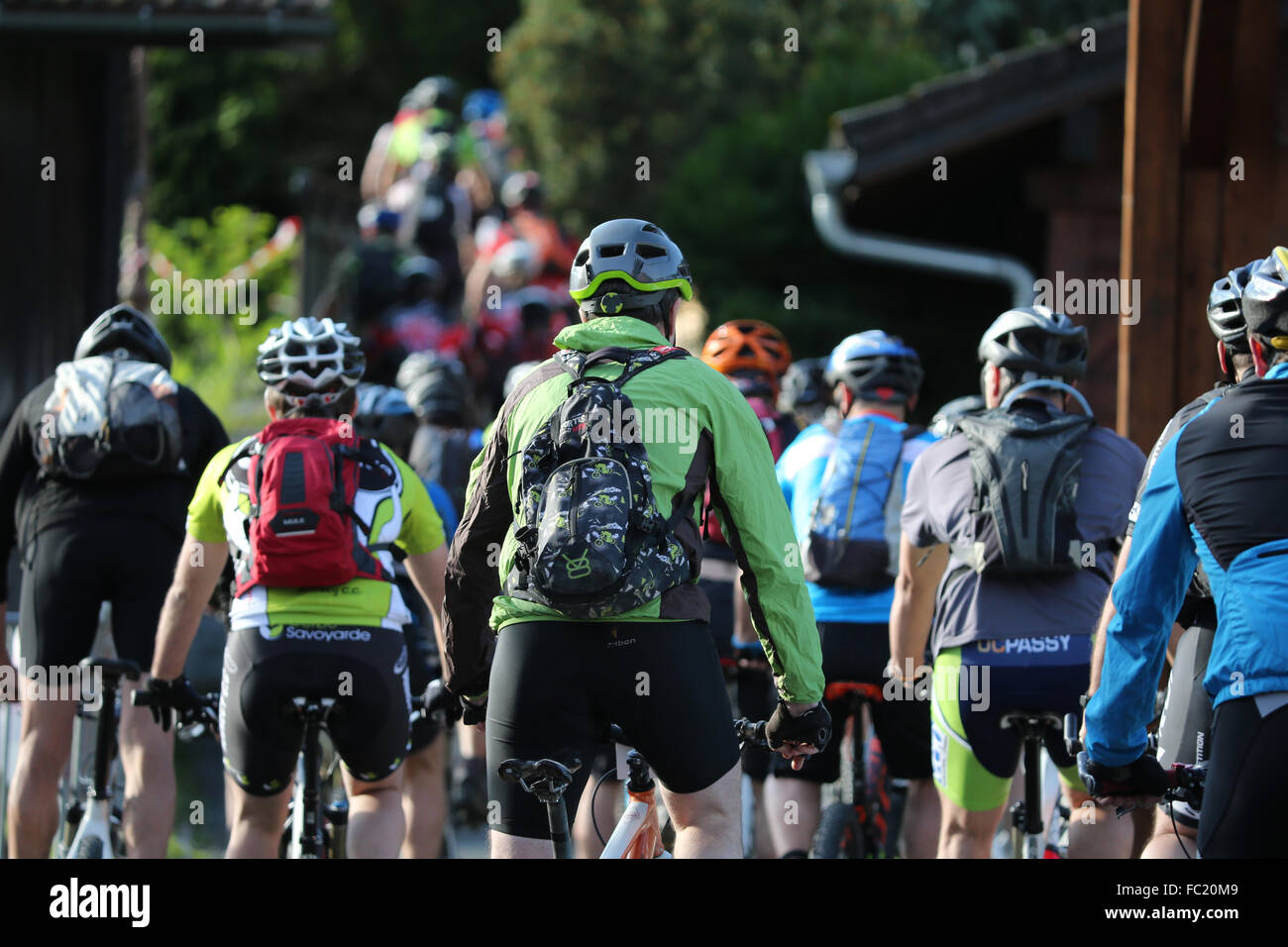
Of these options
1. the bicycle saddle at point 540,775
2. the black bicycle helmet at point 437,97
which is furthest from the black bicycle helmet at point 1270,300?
the black bicycle helmet at point 437,97

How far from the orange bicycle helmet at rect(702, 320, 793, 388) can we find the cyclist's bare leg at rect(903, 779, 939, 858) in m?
1.90

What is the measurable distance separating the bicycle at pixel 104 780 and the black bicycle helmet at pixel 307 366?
1335mm

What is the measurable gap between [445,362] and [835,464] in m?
2.69

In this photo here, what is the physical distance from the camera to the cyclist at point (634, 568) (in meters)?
4.11

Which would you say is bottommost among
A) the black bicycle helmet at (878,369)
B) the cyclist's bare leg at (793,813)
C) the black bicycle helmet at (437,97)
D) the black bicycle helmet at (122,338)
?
the cyclist's bare leg at (793,813)

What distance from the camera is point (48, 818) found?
6523 mm

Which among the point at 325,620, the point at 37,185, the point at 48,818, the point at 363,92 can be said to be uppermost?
the point at 363,92

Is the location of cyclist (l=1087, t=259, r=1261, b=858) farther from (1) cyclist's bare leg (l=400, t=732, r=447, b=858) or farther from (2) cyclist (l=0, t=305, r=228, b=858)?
(2) cyclist (l=0, t=305, r=228, b=858)

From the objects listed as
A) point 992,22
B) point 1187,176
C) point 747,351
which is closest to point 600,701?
point 747,351

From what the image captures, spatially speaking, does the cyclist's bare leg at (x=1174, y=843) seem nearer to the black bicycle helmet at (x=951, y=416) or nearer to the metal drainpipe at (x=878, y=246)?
the black bicycle helmet at (x=951, y=416)

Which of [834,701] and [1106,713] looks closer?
[1106,713]

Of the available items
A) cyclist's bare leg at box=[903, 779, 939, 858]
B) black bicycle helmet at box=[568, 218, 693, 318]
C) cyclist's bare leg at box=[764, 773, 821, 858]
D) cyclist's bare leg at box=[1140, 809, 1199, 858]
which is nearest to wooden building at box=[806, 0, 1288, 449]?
cyclist's bare leg at box=[903, 779, 939, 858]
